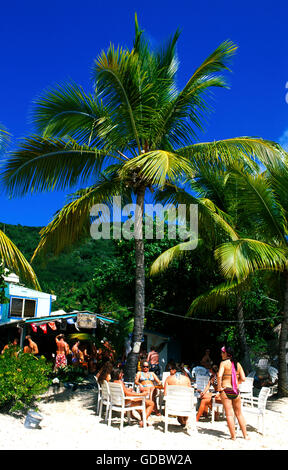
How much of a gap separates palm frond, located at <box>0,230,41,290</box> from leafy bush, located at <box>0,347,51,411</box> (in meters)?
1.46

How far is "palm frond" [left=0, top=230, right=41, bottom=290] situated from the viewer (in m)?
7.11

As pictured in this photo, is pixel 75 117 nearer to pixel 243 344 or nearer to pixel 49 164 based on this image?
pixel 49 164

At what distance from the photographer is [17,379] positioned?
24.5ft

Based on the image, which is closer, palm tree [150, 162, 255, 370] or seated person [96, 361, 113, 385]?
seated person [96, 361, 113, 385]

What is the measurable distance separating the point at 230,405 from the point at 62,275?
41.5 metres

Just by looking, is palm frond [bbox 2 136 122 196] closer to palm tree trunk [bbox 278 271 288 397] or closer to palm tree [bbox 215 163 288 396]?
palm tree [bbox 215 163 288 396]

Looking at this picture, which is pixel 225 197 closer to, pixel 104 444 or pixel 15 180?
pixel 15 180

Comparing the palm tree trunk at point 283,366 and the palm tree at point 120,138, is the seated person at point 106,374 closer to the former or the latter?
the palm tree at point 120,138

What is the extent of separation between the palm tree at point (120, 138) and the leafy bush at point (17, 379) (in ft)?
6.06

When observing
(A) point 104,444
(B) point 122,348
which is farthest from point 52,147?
(B) point 122,348

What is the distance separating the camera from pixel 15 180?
8992 mm

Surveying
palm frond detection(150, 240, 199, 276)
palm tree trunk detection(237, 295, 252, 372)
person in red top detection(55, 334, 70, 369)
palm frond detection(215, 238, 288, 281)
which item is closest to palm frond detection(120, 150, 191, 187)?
palm frond detection(215, 238, 288, 281)

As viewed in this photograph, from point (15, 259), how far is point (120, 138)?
365 centimetres

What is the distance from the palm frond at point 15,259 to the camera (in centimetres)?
711
